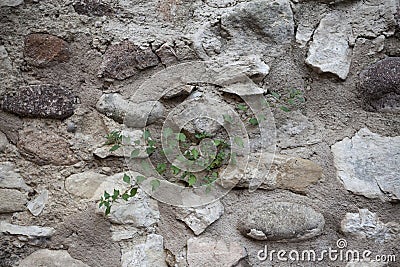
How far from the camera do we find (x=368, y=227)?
3.04 ft

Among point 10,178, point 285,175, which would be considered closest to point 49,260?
point 10,178

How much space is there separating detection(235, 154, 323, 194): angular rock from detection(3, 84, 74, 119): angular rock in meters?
0.41

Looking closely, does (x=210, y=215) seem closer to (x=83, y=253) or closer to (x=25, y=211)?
(x=83, y=253)

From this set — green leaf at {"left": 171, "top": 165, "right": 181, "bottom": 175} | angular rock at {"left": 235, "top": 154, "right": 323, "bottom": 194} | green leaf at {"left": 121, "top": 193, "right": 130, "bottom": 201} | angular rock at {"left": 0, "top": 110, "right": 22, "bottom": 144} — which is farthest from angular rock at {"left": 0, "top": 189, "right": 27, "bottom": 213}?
angular rock at {"left": 235, "top": 154, "right": 323, "bottom": 194}

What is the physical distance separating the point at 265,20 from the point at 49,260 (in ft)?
2.22

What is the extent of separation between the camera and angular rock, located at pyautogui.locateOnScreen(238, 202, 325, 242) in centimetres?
92

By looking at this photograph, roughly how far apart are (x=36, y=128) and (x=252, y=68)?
0.47 m

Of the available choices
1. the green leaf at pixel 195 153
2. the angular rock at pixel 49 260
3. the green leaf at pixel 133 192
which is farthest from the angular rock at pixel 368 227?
the angular rock at pixel 49 260

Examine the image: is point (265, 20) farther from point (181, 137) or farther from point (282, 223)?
point (282, 223)

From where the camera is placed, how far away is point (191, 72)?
97cm

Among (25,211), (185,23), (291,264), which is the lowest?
(291,264)

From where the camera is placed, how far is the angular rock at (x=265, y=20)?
98 cm

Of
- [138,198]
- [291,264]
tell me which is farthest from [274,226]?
[138,198]

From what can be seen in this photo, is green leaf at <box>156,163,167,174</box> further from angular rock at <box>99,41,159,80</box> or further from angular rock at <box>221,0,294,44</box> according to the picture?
angular rock at <box>221,0,294,44</box>
